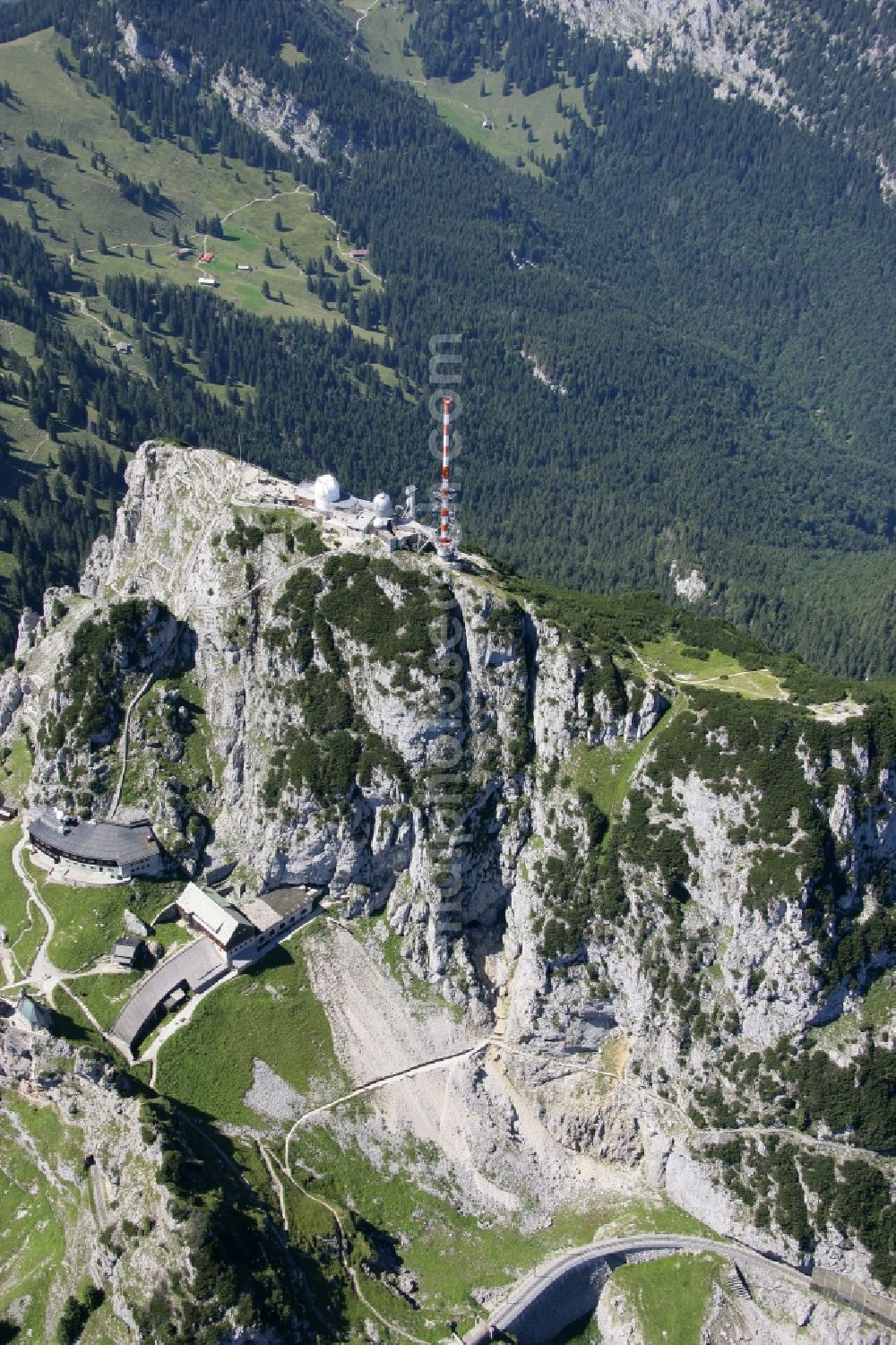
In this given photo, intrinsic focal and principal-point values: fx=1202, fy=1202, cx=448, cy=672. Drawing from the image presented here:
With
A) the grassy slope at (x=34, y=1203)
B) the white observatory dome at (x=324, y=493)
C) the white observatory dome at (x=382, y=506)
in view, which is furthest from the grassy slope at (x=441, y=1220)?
the white observatory dome at (x=324, y=493)

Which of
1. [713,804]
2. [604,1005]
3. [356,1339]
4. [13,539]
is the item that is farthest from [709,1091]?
[13,539]

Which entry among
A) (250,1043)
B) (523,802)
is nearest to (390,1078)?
(250,1043)

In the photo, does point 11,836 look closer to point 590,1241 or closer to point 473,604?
point 473,604

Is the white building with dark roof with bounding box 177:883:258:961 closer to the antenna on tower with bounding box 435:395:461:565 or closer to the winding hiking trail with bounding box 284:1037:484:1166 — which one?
the winding hiking trail with bounding box 284:1037:484:1166

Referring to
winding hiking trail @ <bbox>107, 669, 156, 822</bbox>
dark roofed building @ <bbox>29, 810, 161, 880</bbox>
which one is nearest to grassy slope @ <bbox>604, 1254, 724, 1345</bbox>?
dark roofed building @ <bbox>29, 810, 161, 880</bbox>

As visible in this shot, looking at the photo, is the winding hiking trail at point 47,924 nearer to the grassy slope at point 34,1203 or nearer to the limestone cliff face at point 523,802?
the limestone cliff face at point 523,802

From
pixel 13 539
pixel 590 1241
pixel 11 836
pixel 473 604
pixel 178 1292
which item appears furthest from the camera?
pixel 13 539
